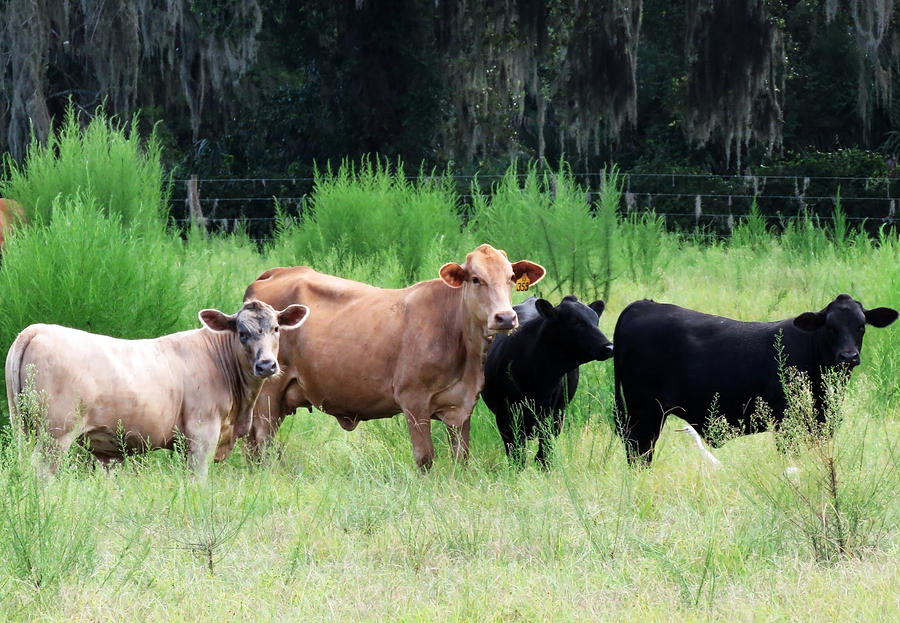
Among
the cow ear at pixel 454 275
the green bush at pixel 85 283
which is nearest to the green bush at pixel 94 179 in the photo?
the green bush at pixel 85 283

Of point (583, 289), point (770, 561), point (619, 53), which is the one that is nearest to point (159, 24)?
point (619, 53)

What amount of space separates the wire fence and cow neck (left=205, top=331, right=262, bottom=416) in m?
11.7

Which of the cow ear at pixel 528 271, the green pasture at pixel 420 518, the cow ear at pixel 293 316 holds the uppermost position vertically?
the cow ear at pixel 528 271

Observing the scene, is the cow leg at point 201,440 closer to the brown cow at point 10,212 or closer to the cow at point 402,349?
the cow at point 402,349

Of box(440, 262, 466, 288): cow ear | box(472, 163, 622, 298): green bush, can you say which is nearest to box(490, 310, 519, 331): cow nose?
box(440, 262, 466, 288): cow ear

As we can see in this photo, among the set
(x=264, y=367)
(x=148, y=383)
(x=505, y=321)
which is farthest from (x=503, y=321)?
(x=148, y=383)

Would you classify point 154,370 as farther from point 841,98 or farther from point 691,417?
point 841,98

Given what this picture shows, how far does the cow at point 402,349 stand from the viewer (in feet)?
20.1

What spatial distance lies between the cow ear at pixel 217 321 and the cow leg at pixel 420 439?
0.97 metres

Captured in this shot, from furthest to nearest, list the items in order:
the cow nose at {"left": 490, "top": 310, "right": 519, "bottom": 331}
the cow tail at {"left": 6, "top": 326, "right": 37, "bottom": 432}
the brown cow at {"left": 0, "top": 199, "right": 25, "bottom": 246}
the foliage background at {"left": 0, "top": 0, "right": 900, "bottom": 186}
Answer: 1. the foliage background at {"left": 0, "top": 0, "right": 900, "bottom": 186}
2. the brown cow at {"left": 0, "top": 199, "right": 25, "bottom": 246}
3. the cow nose at {"left": 490, "top": 310, "right": 519, "bottom": 331}
4. the cow tail at {"left": 6, "top": 326, "right": 37, "bottom": 432}

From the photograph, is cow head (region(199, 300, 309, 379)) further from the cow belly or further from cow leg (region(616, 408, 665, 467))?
cow leg (region(616, 408, 665, 467))

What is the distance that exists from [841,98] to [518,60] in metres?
9.93

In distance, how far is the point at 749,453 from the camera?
616cm

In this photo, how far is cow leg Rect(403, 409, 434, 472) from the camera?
621 centimetres
